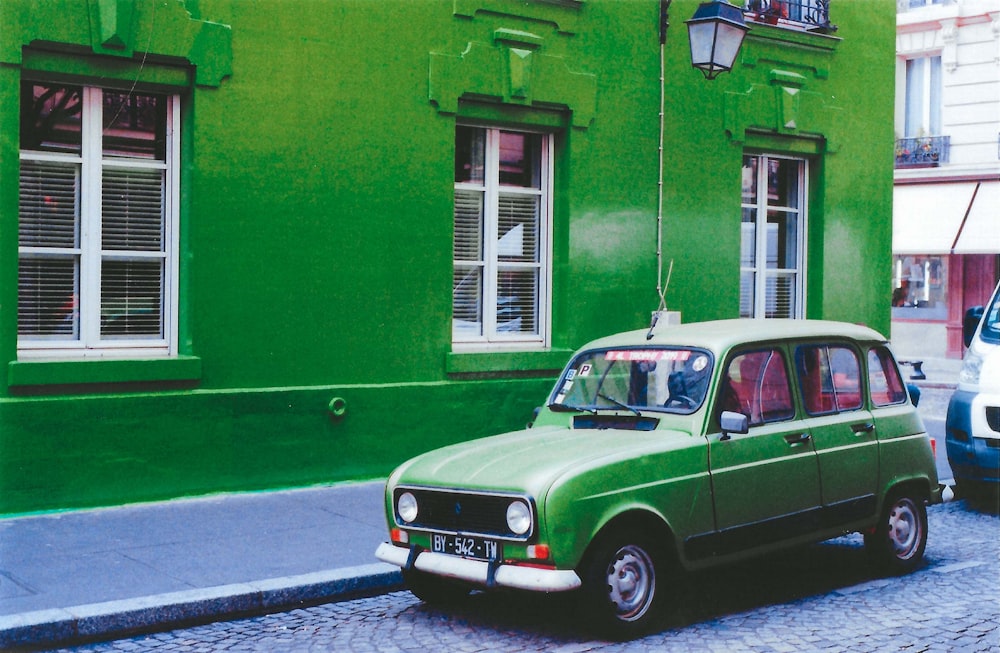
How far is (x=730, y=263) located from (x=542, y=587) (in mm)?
8271

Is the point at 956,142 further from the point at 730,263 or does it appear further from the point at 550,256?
the point at 550,256

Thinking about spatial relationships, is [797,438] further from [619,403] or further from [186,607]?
[186,607]

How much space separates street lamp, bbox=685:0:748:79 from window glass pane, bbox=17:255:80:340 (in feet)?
20.8

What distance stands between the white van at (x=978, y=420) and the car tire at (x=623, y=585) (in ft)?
Result: 16.2

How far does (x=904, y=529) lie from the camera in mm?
7750

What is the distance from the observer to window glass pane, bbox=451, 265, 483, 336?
11.3m

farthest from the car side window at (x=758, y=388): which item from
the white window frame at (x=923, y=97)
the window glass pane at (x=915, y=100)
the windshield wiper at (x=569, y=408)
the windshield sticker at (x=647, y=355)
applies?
the window glass pane at (x=915, y=100)

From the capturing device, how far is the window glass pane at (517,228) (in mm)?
11664

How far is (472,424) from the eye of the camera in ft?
36.4

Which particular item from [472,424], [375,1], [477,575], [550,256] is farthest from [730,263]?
[477,575]

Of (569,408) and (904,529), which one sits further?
(904,529)

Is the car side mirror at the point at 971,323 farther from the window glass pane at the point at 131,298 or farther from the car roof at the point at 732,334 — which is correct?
the window glass pane at the point at 131,298

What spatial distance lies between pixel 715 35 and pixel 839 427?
17.3 ft

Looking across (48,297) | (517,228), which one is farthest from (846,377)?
(48,297)
